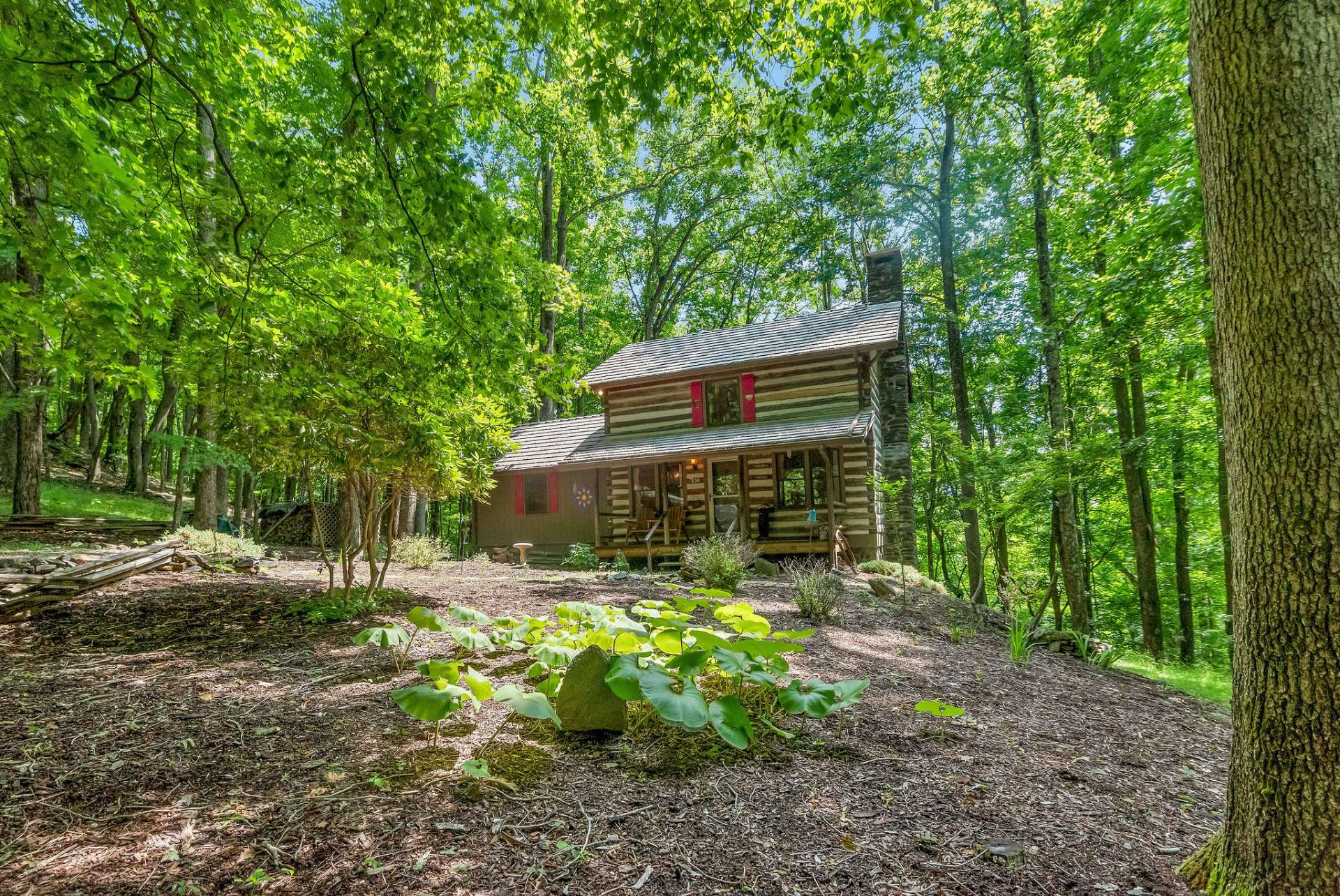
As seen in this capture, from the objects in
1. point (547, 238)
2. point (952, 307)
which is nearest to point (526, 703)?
point (952, 307)

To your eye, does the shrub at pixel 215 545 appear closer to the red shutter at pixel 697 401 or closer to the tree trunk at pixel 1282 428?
the tree trunk at pixel 1282 428

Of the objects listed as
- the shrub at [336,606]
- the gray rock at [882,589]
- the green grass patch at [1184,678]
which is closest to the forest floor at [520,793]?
the shrub at [336,606]

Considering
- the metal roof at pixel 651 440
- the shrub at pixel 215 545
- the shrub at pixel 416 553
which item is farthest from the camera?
the metal roof at pixel 651 440

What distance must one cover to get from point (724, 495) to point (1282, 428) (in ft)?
46.7

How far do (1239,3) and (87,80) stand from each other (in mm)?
5916

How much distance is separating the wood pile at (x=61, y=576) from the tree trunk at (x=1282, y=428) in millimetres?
8284

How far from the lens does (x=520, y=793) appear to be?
8.24 feet

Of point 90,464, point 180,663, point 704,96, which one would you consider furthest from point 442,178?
point 90,464

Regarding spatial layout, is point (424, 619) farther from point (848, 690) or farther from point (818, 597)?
point (818, 597)

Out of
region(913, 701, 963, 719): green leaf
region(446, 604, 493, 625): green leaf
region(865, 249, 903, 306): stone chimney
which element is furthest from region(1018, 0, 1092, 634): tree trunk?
region(446, 604, 493, 625): green leaf

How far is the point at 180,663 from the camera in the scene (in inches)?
161

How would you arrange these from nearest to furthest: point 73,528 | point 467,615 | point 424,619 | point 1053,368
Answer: point 424,619 < point 467,615 < point 73,528 < point 1053,368

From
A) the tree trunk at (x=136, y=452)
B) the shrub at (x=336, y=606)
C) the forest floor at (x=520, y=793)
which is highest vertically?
the tree trunk at (x=136, y=452)

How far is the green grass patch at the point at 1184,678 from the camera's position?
6406 millimetres
